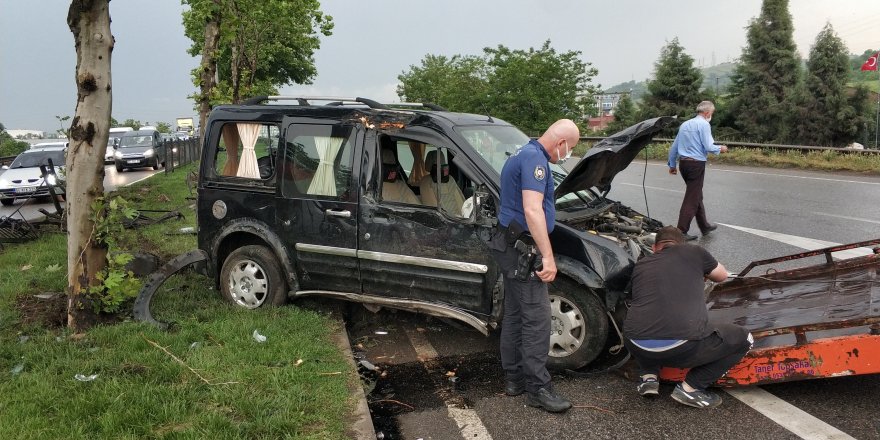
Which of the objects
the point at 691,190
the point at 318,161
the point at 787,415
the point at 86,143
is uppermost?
the point at 86,143

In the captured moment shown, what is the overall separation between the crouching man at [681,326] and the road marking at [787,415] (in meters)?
0.23

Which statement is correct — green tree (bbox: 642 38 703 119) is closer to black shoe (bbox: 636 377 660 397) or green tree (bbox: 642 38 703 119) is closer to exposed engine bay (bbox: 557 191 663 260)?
exposed engine bay (bbox: 557 191 663 260)

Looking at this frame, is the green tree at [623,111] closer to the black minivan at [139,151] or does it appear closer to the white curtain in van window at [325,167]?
the black minivan at [139,151]

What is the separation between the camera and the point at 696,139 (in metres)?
7.92

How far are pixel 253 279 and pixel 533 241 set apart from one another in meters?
2.80

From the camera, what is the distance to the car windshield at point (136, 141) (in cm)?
2822

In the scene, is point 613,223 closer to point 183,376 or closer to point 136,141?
point 183,376

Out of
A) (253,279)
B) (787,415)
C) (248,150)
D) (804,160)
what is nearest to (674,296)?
(787,415)

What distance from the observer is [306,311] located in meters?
5.16

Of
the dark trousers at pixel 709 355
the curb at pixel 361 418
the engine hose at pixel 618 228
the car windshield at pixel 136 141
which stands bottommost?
the curb at pixel 361 418

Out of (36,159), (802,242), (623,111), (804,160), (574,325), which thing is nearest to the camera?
(574,325)

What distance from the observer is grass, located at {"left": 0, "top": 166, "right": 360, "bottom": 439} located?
3205 millimetres

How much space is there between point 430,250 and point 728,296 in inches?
88.3

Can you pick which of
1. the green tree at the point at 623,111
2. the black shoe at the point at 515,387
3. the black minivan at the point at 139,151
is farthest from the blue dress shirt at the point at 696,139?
the green tree at the point at 623,111
